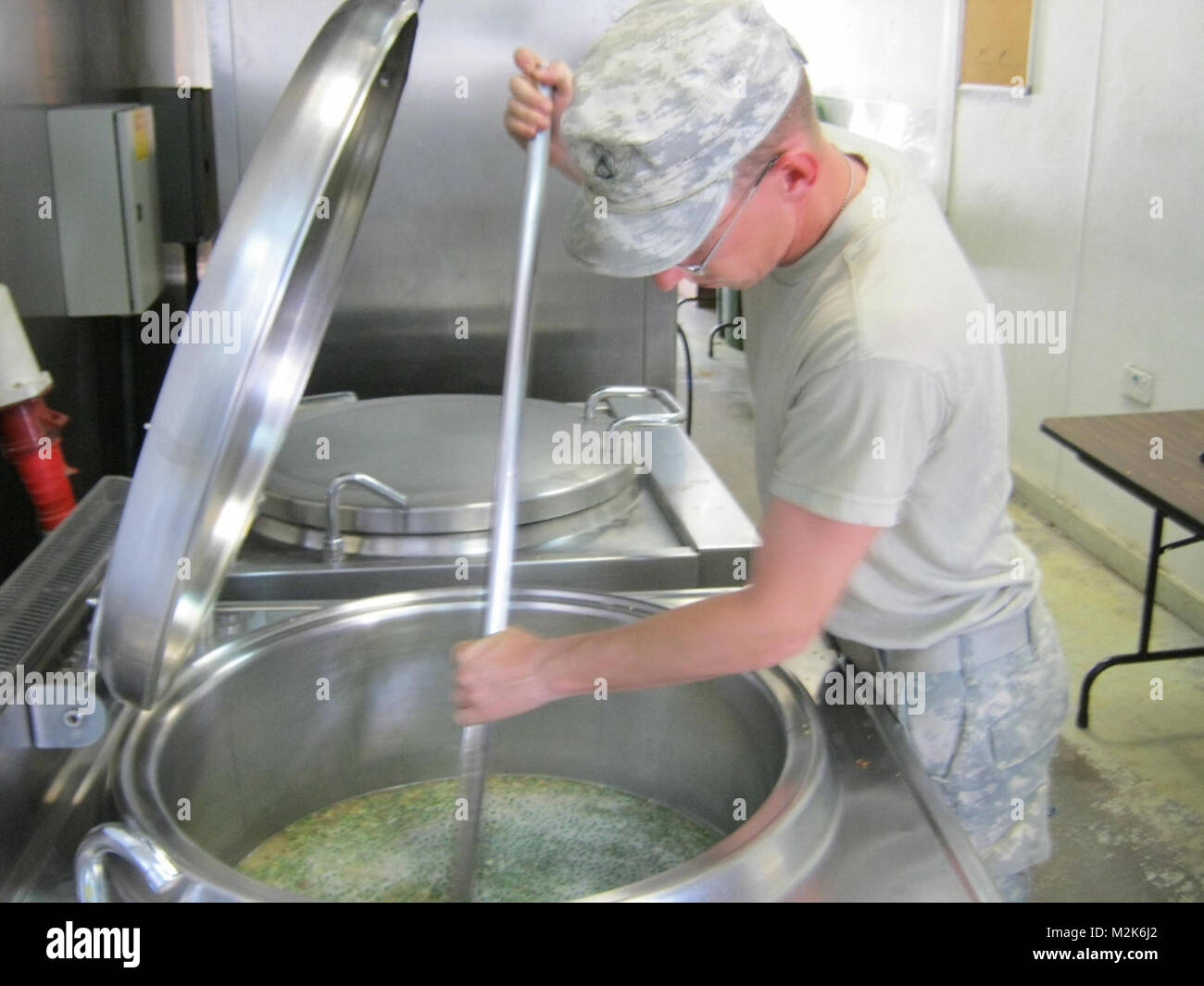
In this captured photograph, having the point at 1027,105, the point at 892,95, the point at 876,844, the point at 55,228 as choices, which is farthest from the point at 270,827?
the point at 892,95

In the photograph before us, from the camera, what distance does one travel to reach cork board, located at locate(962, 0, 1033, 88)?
4.39 meters

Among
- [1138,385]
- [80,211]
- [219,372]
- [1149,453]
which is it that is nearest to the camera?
[219,372]

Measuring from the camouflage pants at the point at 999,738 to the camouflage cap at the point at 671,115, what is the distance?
0.56 m

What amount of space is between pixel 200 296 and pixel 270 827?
0.68 metres

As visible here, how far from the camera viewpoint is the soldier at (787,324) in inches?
35.5

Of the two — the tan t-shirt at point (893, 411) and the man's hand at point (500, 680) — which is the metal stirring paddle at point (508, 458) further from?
the tan t-shirt at point (893, 411)

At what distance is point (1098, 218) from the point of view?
394cm

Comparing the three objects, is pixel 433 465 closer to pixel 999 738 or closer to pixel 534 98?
pixel 534 98

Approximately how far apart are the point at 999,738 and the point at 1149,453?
157 centimetres

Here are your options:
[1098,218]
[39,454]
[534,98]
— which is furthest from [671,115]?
[1098,218]
